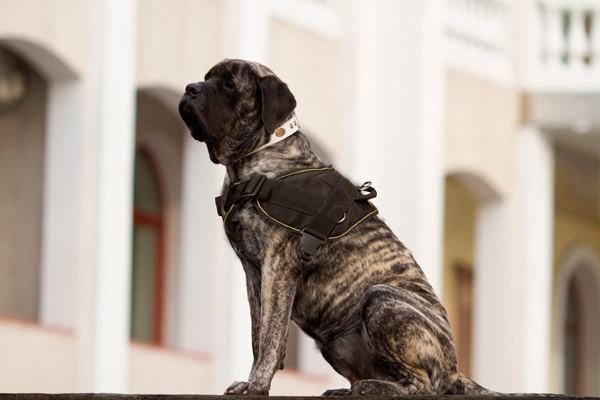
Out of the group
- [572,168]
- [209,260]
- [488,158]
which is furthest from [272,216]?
[572,168]

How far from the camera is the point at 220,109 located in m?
4.27

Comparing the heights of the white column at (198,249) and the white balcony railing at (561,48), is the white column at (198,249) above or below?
below

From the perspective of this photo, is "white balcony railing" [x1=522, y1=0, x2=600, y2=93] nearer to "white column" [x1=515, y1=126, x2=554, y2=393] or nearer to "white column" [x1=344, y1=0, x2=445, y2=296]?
"white column" [x1=515, y1=126, x2=554, y2=393]

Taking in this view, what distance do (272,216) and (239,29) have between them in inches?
337

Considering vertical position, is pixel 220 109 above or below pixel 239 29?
below

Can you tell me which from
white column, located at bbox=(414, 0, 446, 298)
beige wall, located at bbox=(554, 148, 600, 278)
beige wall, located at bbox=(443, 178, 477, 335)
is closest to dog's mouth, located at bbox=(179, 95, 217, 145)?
white column, located at bbox=(414, 0, 446, 298)

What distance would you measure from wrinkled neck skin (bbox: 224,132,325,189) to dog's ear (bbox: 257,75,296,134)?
4.7 inches

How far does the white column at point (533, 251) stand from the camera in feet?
51.9

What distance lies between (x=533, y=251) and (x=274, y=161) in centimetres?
1203

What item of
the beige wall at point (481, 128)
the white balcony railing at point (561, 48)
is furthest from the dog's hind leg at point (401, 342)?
the white balcony railing at point (561, 48)

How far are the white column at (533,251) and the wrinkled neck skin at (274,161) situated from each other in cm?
1186

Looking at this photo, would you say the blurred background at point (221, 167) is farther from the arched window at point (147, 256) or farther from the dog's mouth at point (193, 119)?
the dog's mouth at point (193, 119)

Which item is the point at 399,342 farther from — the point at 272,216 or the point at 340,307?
the point at 272,216

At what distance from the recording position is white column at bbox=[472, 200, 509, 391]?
1572 cm
